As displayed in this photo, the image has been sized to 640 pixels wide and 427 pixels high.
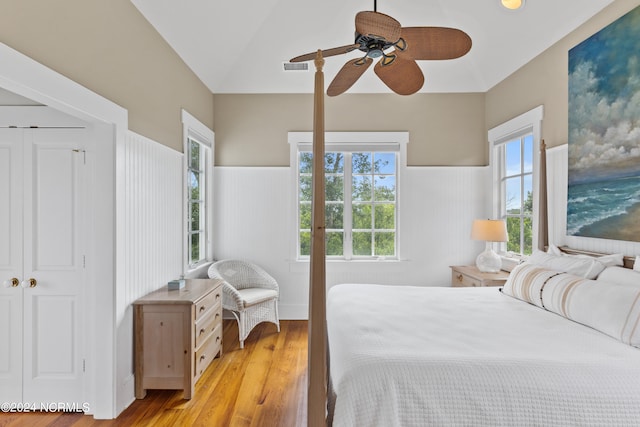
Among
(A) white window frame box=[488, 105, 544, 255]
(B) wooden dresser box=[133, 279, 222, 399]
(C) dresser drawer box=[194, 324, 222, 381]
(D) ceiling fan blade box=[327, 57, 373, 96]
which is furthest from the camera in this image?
(A) white window frame box=[488, 105, 544, 255]

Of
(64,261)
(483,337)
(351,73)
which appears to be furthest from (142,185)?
(483,337)

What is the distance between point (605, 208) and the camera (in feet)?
8.04

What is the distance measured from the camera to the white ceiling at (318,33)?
9.56 ft

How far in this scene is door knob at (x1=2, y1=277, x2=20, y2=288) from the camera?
2.30 m

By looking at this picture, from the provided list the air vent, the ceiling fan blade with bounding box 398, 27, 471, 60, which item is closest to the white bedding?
the ceiling fan blade with bounding box 398, 27, 471, 60

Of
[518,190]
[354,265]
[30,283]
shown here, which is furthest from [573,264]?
[30,283]

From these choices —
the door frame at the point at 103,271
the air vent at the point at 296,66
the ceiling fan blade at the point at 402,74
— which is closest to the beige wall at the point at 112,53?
the door frame at the point at 103,271

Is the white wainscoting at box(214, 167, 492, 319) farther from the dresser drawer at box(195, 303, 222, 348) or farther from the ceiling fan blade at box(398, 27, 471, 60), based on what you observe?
the ceiling fan blade at box(398, 27, 471, 60)

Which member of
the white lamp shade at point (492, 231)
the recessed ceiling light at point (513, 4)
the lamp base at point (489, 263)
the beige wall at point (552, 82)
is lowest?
the lamp base at point (489, 263)

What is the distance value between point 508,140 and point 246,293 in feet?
10.7

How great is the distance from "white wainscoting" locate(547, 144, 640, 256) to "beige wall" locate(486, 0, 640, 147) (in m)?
0.11

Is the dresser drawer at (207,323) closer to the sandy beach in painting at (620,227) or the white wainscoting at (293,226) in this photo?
the white wainscoting at (293,226)

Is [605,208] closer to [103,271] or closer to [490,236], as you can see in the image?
[490,236]

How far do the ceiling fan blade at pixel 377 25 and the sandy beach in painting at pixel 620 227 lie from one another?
192 cm
